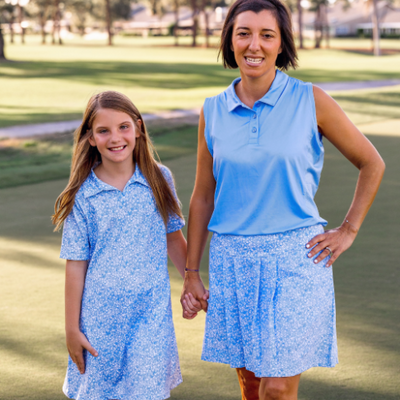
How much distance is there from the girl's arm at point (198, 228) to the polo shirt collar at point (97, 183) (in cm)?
24

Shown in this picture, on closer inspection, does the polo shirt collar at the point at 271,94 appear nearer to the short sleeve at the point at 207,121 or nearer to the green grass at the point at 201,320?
the short sleeve at the point at 207,121

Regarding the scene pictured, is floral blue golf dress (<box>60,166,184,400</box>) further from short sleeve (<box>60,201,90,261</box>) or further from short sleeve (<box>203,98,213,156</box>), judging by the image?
short sleeve (<box>203,98,213,156</box>)

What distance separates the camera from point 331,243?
253 cm

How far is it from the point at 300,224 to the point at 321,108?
1.42 feet

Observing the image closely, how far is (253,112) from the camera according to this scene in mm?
2436

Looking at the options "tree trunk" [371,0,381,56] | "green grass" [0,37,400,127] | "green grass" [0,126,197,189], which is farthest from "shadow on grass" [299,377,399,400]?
"tree trunk" [371,0,381,56]

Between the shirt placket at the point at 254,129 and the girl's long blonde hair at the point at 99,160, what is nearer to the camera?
the shirt placket at the point at 254,129

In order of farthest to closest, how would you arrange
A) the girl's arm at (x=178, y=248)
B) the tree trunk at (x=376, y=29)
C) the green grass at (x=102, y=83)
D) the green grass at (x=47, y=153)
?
1. the tree trunk at (x=376, y=29)
2. the green grass at (x=102, y=83)
3. the green grass at (x=47, y=153)
4. the girl's arm at (x=178, y=248)

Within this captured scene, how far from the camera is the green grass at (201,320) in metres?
3.28

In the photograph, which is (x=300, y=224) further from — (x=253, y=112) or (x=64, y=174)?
(x=64, y=174)

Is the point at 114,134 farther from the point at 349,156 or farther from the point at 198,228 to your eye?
the point at 349,156

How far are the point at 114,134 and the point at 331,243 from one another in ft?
3.02

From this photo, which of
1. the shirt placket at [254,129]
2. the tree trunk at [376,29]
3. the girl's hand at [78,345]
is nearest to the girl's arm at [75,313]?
the girl's hand at [78,345]

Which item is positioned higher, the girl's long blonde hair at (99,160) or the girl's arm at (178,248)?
the girl's long blonde hair at (99,160)
